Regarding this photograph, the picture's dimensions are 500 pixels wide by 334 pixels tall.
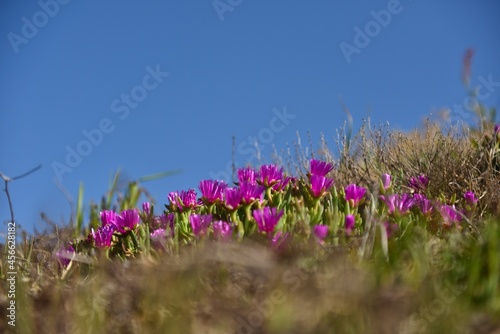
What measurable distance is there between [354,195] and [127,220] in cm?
122

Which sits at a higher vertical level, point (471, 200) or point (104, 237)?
point (471, 200)

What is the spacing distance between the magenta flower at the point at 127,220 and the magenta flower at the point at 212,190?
0.40 meters

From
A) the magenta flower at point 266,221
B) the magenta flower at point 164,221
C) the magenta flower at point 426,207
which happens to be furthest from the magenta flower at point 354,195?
the magenta flower at point 164,221

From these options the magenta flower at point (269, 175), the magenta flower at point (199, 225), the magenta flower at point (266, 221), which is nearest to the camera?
the magenta flower at point (266, 221)

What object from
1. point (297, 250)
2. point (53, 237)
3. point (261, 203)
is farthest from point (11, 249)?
point (53, 237)

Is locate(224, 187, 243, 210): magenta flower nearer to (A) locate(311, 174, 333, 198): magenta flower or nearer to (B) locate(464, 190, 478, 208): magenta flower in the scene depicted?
(A) locate(311, 174, 333, 198): magenta flower

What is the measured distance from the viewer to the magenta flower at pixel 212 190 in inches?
108

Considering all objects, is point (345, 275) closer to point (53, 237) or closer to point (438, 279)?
point (438, 279)

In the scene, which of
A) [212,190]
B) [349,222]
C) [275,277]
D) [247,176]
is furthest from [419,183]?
[275,277]

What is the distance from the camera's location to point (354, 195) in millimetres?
2709

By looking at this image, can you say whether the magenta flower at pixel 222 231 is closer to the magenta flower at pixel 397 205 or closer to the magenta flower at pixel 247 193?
the magenta flower at pixel 247 193

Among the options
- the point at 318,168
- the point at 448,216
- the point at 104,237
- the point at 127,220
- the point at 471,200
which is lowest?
the point at 104,237

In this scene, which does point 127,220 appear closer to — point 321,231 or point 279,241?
point 279,241

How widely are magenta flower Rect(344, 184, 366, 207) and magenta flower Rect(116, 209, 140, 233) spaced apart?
1129 mm
